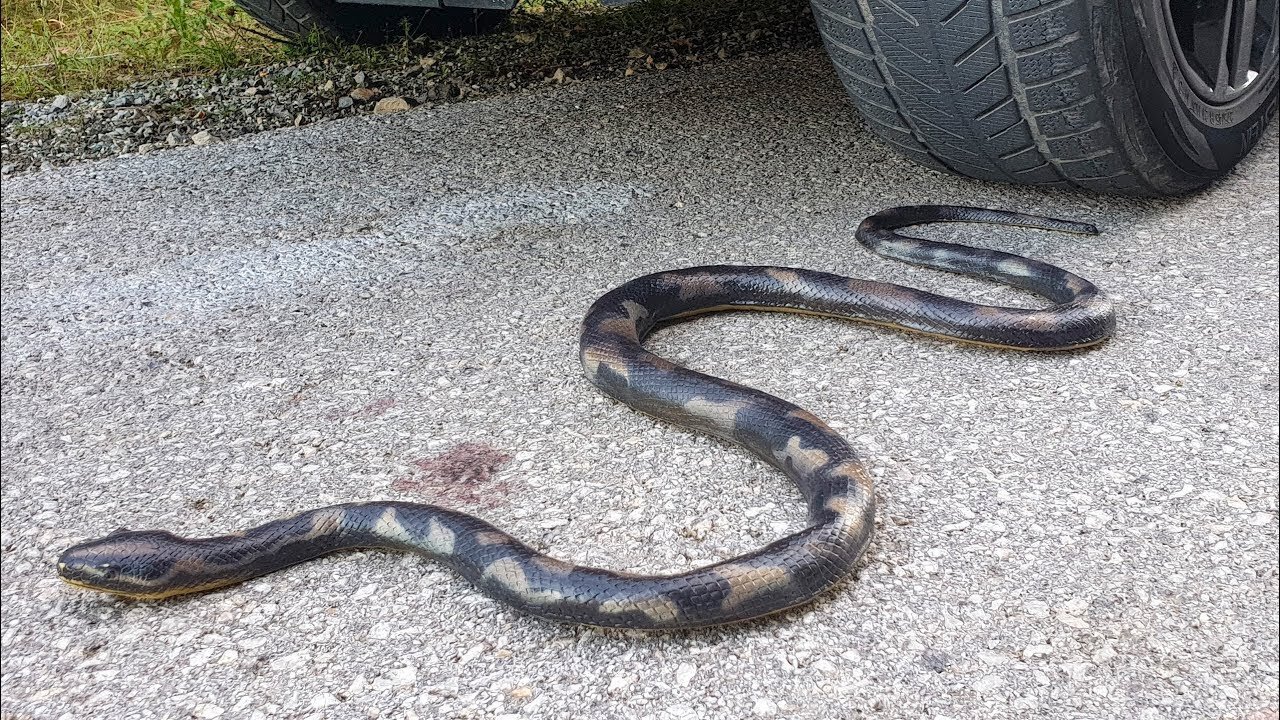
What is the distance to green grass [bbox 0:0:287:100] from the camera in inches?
173

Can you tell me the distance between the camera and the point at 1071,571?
1.59 metres

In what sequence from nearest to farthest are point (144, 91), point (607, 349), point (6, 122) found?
point (607, 349) < point (6, 122) < point (144, 91)

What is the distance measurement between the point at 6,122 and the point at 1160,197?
4.09 meters

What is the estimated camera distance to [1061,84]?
2318 millimetres

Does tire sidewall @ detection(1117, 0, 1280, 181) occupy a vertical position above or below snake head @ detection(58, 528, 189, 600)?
above

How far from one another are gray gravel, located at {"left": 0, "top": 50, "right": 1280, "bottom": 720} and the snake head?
0.17ft

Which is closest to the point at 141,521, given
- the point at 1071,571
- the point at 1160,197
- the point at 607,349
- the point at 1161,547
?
the point at 607,349

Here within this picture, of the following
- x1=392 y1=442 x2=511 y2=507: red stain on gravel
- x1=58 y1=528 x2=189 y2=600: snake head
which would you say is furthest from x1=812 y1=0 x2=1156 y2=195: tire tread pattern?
x1=58 y1=528 x2=189 y2=600: snake head

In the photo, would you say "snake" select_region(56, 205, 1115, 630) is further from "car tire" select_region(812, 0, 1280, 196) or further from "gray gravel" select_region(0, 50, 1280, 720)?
"car tire" select_region(812, 0, 1280, 196)

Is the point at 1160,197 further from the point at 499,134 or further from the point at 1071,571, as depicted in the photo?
the point at 499,134

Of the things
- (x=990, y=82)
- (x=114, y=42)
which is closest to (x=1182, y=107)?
(x=990, y=82)

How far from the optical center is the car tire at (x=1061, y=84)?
225cm

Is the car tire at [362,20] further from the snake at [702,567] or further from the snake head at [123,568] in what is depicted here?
the snake head at [123,568]

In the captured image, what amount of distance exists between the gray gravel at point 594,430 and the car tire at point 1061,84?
0.67 ft
